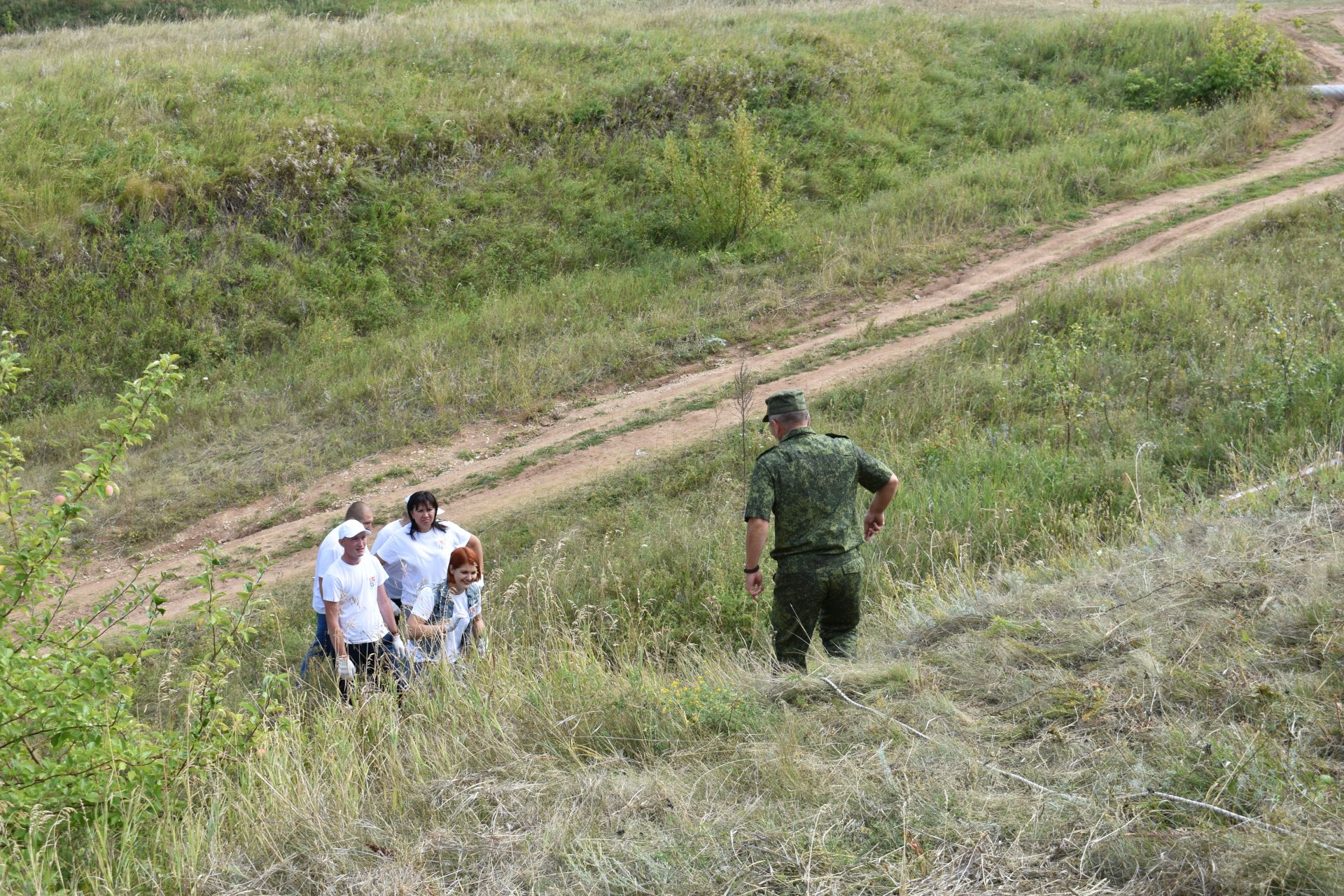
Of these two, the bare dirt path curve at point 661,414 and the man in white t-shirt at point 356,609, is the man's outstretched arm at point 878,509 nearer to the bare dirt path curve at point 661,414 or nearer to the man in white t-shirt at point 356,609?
the man in white t-shirt at point 356,609

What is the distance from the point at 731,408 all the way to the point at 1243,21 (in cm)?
1621

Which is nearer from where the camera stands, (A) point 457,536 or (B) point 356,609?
(B) point 356,609

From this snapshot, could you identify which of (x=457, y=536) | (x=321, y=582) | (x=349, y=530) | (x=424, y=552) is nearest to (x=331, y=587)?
(x=321, y=582)

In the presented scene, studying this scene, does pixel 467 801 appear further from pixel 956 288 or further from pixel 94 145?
pixel 94 145

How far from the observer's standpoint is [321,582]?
6.38 m

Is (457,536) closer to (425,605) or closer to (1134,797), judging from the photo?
(425,605)

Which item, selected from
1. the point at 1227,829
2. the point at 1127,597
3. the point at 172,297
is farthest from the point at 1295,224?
the point at 172,297

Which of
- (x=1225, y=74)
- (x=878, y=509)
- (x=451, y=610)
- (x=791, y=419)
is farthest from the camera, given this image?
(x=1225, y=74)

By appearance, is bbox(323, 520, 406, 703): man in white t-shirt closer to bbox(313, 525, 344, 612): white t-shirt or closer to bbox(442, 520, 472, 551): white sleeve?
bbox(313, 525, 344, 612): white t-shirt

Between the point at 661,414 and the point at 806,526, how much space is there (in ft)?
21.6

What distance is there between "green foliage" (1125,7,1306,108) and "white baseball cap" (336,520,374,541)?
19222 millimetres

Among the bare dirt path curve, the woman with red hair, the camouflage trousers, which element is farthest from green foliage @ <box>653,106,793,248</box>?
the camouflage trousers

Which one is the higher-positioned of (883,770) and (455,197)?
(455,197)

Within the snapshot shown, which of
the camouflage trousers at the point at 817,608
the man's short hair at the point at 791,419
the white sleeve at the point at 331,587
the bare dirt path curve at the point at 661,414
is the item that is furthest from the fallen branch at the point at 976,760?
the bare dirt path curve at the point at 661,414
